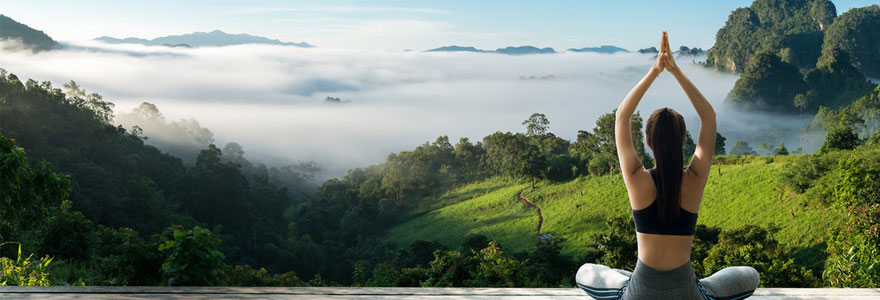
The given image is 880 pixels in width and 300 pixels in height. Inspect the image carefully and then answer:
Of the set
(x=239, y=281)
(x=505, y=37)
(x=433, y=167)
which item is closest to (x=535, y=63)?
(x=505, y=37)

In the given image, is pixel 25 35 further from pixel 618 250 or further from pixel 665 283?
pixel 665 283

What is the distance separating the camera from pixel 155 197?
1988 centimetres

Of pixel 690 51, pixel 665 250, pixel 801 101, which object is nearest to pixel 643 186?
pixel 665 250

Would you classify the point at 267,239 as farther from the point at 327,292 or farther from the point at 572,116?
the point at 572,116

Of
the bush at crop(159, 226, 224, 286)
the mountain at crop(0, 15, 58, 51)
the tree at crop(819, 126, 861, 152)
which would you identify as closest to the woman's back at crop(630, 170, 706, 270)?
the bush at crop(159, 226, 224, 286)

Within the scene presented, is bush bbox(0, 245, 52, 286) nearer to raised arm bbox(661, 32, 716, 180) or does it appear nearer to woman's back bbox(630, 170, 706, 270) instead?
woman's back bbox(630, 170, 706, 270)

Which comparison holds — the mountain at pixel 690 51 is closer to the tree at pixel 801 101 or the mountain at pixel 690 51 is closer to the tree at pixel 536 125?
the tree at pixel 801 101

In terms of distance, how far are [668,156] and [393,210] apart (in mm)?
32248

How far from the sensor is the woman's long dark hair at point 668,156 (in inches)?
49.7

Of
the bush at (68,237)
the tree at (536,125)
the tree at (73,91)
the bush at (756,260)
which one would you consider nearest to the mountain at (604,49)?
the tree at (536,125)

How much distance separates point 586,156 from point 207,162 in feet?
56.3

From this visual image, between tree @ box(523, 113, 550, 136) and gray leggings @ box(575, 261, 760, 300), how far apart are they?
33595 mm

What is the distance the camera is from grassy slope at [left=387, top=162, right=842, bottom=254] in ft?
67.3

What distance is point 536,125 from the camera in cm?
3494
